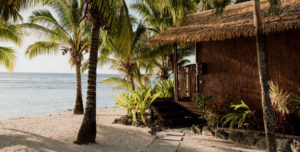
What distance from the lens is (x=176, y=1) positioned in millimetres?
5082

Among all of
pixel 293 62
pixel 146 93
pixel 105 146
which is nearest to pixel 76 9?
pixel 146 93

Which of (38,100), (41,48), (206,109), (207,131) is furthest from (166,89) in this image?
(38,100)

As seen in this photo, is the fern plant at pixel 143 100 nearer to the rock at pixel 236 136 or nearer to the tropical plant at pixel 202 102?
the tropical plant at pixel 202 102

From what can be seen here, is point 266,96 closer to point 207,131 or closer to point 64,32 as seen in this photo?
point 207,131

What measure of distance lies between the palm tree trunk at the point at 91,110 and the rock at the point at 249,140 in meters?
3.75

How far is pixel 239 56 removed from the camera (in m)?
6.05

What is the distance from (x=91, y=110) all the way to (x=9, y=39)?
23.0 feet

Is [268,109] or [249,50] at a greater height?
[249,50]

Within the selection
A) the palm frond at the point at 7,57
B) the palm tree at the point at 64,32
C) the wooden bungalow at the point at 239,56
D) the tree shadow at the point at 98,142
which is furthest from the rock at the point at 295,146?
the palm frond at the point at 7,57

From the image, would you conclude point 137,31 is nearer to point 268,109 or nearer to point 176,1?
point 176,1

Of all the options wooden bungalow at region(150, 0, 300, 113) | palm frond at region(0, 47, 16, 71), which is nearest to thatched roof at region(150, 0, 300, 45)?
wooden bungalow at region(150, 0, 300, 113)

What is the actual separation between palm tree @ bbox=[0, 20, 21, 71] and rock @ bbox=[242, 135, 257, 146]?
933 centimetres

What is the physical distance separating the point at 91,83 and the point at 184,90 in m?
3.58

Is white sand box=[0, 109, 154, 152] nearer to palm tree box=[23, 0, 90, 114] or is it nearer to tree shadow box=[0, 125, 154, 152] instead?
tree shadow box=[0, 125, 154, 152]
